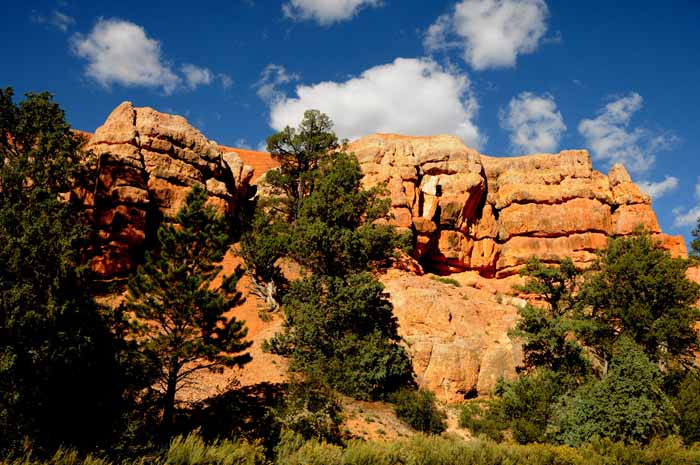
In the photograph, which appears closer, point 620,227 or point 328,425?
point 328,425

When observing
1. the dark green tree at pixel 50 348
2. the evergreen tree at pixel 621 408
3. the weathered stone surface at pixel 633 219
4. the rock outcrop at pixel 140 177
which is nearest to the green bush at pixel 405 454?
the evergreen tree at pixel 621 408

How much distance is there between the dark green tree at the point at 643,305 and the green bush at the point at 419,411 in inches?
374

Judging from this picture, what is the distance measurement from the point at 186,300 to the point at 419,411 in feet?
39.0

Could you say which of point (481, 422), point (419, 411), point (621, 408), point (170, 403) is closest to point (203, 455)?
point (170, 403)

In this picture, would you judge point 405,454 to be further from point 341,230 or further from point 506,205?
point 506,205

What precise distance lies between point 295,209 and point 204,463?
90.3 ft

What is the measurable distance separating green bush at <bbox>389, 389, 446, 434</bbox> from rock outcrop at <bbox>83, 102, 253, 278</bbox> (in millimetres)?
18695

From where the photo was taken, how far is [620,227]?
151 ft

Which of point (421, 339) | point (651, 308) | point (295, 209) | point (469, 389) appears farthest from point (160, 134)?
point (651, 308)

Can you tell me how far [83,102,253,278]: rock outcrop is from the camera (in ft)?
98.6

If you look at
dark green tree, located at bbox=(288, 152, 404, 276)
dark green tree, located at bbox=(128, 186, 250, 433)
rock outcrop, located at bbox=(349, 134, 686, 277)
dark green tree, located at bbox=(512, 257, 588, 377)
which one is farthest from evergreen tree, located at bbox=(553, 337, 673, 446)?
rock outcrop, located at bbox=(349, 134, 686, 277)

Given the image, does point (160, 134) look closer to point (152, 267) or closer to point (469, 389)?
point (152, 267)

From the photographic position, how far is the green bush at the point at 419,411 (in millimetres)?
21125

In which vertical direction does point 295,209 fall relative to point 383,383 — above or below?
above
